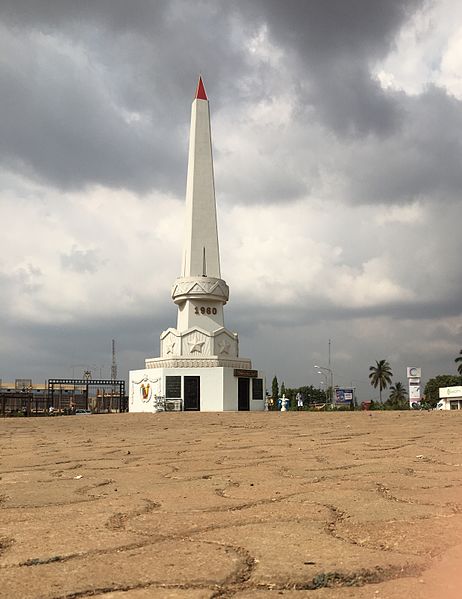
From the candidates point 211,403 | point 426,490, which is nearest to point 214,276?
point 211,403

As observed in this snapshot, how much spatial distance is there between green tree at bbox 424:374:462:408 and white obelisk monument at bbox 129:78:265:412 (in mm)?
42827

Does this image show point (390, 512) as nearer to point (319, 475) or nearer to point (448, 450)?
point (319, 475)

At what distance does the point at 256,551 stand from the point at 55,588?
1.01 meters

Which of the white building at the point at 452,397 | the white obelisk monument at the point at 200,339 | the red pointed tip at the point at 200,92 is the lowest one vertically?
the white building at the point at 452,397

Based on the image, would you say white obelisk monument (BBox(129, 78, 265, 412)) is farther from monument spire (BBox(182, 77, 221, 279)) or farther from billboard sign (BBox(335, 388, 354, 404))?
billboard sign (BBox(335, 388, 354, 404))

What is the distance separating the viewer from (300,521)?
12.6 ft

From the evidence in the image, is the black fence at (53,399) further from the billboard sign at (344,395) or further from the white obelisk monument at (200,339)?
the billboard sign at (344,395)

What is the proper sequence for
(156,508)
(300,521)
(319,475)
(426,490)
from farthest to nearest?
(319,475), (426,490), (156,508), (300,521)

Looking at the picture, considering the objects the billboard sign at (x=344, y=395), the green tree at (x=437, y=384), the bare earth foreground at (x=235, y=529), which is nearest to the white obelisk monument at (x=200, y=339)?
the bare earth foreground at (x=235, y=529)

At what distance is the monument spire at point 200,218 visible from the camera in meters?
37.3

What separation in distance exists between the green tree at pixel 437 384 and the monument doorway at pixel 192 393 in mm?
44838

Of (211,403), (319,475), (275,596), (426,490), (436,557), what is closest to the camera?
(275,596)

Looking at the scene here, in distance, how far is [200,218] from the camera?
123ft

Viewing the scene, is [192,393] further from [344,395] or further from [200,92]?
[344,395]
